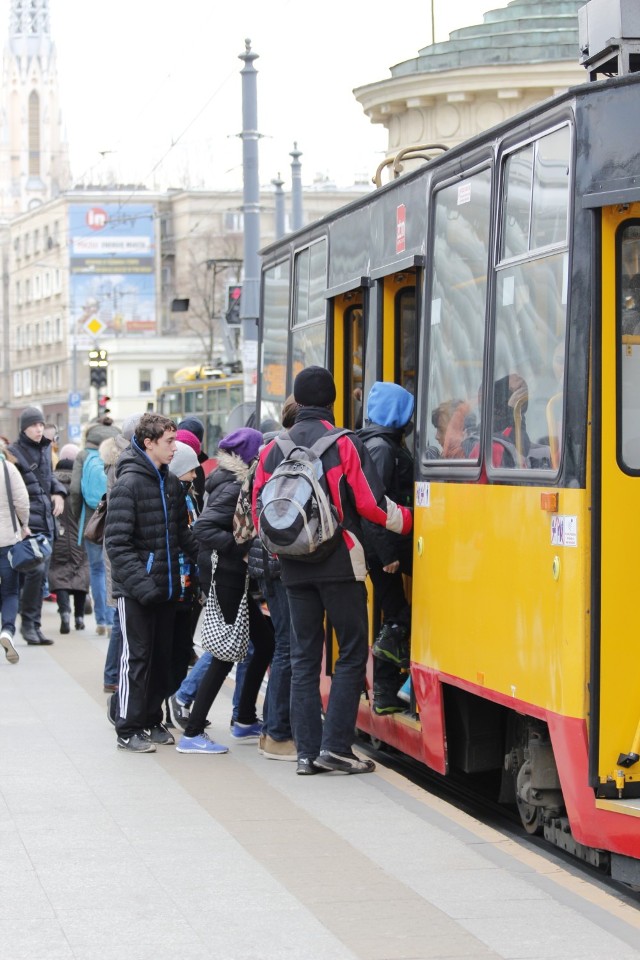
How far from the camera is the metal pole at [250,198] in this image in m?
21.1

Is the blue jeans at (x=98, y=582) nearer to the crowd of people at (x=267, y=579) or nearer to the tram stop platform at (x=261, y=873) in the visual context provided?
the crowd of people at (x=267, y=579)

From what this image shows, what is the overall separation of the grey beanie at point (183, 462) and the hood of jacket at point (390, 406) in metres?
2.16

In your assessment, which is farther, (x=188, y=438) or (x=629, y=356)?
(x=188, y=438)

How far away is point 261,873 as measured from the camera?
6035 millimetres

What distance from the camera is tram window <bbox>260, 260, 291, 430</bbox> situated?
11.5 m

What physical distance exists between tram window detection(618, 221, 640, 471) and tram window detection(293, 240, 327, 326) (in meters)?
4.37

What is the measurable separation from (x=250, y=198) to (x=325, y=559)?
605 inches

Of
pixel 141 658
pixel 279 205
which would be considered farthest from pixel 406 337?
pixel 279 205

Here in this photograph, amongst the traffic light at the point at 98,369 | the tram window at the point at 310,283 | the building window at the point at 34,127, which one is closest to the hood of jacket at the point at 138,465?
the tram window at the point at 310,283

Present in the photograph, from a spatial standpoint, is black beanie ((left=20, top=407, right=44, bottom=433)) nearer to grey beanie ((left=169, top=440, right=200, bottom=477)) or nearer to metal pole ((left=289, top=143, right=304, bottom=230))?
grey beanie ((left=169, top=440, right=200, bottom=477))

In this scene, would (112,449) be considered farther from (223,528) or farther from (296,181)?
(296,181)

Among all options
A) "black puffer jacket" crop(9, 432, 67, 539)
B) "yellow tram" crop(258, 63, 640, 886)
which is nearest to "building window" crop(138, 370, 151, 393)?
"black puffer jacket" crop(9, 432, 67, 539)

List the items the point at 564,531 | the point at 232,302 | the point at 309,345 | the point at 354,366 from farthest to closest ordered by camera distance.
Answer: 1. the point at 232,302
2. the point at 309,345
3. the point at 354,366
4. the point at 564,531

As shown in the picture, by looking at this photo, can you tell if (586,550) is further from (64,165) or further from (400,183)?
(64,165)
